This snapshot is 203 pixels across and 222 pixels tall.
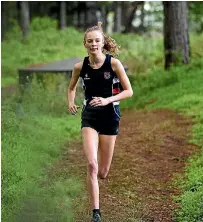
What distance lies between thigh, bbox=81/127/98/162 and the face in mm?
752

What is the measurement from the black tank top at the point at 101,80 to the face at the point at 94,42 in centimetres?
13

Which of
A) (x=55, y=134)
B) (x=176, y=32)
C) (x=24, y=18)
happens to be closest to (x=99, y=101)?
(x=55, y=134)

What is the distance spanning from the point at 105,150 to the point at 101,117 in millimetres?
405

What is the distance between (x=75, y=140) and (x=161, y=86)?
6094mm

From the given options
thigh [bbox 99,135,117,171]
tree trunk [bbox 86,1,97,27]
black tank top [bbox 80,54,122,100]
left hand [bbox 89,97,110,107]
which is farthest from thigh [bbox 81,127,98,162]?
tree trunk [bbox 86,1,97,27]

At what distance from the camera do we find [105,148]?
6000 mm

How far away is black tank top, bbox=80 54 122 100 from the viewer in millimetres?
5688

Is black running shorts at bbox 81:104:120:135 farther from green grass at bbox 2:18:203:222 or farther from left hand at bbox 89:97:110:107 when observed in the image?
green grass at bbox 2:18:203:222

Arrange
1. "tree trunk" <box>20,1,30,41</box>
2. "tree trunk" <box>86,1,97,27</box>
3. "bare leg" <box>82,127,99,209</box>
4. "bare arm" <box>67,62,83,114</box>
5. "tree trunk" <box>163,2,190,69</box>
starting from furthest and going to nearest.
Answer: "tree trunk" <box>86,1,97,27</box>, "tree trunk" <box>20,1,30,41</box>, "tree trunk" <box>163,2,190,69</box>, "bare arm" <box>67,62,83,114</box>, "bare leg" <box>82,127,99,209</box>

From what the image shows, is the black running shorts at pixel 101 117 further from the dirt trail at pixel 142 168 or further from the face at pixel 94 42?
the dirt trail at pixel 142 168

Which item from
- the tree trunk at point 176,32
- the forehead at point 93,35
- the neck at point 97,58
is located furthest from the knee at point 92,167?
the tree trunk at point 176,32

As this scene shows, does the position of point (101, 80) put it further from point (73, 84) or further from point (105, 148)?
point (105, 148)

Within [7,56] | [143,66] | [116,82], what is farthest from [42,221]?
[7,56]

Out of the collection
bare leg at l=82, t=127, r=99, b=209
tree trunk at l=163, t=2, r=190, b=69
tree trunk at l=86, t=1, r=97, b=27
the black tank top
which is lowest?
bare leg at l=82, t=127, r=99, b=209
